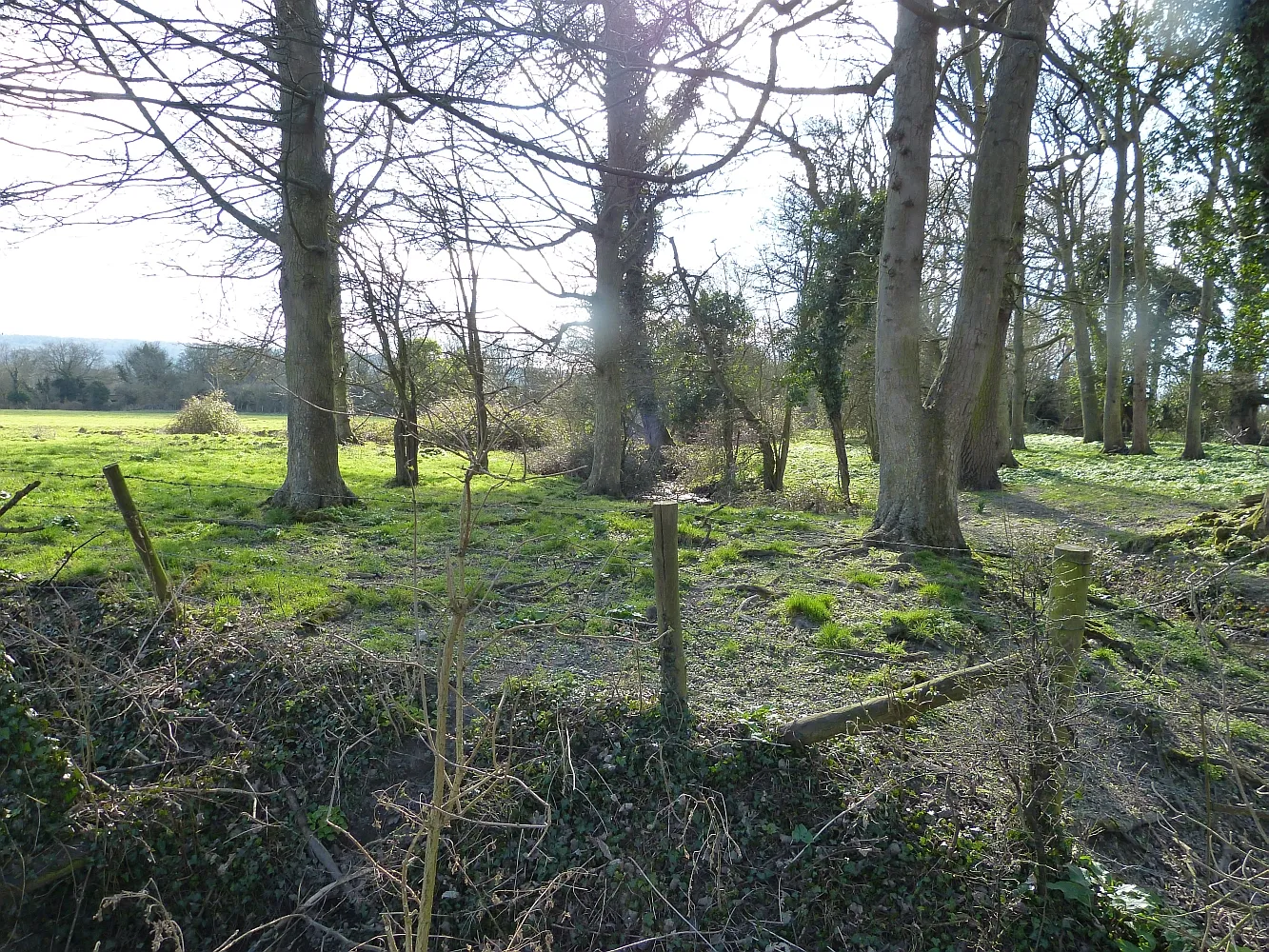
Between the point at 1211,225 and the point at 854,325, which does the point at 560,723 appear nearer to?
the point at 1211,225

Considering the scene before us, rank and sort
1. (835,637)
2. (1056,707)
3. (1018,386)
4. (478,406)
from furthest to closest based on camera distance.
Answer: (1018,386) < (835,637) < (1056,707) < (478,406)

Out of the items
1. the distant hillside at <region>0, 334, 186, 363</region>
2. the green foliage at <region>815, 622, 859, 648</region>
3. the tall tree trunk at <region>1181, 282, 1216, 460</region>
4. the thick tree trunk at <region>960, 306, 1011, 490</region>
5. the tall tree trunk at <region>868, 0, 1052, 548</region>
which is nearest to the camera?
the green foliage at <region>815, 622, 859, 648</region>

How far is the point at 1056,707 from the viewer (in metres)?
2.94

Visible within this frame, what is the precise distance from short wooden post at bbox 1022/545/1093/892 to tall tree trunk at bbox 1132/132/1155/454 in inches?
768

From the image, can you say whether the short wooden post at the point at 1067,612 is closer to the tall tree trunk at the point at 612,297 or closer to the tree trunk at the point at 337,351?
the tree trunk at the point at 337,351

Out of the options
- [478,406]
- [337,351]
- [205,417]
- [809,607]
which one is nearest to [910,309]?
[809,607]

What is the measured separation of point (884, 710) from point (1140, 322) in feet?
72.3

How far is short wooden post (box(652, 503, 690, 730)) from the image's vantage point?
370cm

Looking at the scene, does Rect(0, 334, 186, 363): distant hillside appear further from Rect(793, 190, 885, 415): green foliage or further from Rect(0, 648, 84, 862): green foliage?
Rect(0, 648, 84, 862): green foliage

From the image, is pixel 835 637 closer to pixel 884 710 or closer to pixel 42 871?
pixel 884 710

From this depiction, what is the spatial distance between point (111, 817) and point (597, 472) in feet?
31.0

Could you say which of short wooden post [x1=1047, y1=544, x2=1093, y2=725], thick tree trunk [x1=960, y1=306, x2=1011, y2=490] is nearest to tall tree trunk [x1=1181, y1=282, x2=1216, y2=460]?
thick tree trunk [x1=960, y1=306, x2=1011, y2=490]

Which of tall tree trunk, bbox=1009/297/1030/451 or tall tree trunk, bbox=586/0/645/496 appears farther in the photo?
tall tree trunk, bbox=1009/297/1030/451

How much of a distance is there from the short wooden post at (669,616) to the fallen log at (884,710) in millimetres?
Result: 600
